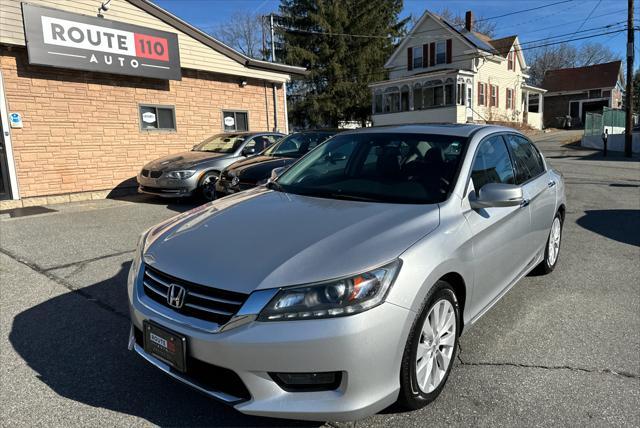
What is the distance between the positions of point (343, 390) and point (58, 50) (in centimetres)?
1019

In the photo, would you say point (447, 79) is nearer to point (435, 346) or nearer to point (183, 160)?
point (183, 160)

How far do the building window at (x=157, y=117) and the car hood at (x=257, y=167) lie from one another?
183 inches

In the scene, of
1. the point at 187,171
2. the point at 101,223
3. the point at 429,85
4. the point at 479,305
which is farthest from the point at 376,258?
the point at 429,85

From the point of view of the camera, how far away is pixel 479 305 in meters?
3.16

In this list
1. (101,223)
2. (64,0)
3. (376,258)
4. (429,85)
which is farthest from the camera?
(429,85)

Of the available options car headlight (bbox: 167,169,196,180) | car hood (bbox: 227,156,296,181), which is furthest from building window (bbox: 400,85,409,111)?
car hood (bbox: 227,156,296,181)

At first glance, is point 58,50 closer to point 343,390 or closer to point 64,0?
point 64,0

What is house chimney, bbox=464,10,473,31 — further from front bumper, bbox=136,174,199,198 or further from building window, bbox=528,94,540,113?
front bumper, bbox=136,174,199,198

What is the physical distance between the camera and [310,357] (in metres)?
2.11

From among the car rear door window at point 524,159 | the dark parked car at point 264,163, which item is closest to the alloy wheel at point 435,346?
the car rear door window at point 524,159

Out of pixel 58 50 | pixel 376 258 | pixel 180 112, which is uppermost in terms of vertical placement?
pixel 58 50

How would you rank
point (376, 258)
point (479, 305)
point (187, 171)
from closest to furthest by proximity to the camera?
point (376, 258)
point (479, 305)
point (187, 171)

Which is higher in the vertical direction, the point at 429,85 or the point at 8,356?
the point at 429,85

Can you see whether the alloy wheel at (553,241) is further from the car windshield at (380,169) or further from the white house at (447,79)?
the white house at (447,79)
